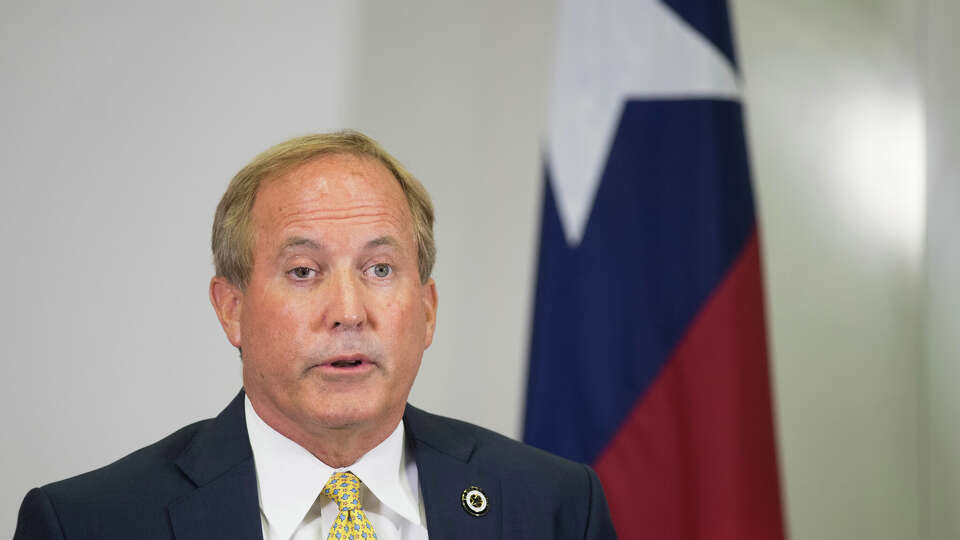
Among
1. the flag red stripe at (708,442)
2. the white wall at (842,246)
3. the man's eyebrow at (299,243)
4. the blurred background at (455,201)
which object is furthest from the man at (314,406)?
the white wall at (842,246)

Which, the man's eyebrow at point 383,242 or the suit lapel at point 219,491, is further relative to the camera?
the man's eyebrow at point 383,242

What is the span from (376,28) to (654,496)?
1662mm

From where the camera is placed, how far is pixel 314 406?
165 cm

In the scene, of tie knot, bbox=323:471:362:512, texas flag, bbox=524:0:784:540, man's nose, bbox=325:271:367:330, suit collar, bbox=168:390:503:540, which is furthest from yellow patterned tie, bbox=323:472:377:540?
texas flag, bbox=524:0:784:540

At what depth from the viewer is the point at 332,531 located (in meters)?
1.67

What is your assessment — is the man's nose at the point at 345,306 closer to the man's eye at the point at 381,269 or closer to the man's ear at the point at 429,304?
the man's eye at the point at 381,269

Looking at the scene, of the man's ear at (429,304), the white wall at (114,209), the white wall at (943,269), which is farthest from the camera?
the white wall at (943,269)

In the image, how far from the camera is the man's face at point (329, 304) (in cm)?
166

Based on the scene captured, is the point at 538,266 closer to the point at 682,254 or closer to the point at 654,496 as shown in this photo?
the point at 682,254

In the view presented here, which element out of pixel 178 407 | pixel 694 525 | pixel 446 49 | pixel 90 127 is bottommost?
pixel 694 525

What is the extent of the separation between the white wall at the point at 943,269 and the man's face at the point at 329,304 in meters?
2.08

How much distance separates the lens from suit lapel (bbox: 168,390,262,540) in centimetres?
162

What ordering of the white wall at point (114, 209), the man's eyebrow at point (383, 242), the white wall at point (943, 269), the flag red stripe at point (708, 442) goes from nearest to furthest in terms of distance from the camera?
the man's eyebrow at point (383, 242)
the flag red stripe at point (708, 442)
the white wall at point (114, 209)
the white wall at point (943, 269)

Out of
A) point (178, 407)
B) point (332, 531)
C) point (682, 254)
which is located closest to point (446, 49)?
point (682, 254)
